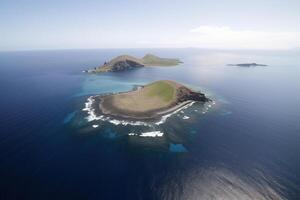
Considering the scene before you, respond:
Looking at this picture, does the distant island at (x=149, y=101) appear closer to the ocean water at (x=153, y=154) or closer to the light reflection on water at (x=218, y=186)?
the ocean water at (x=153, y=154)

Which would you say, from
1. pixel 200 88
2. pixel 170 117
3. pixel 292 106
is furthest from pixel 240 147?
pixel 200 88

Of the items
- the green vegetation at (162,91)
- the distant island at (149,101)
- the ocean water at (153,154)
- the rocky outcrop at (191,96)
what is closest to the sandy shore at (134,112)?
the distant island at (149,101)

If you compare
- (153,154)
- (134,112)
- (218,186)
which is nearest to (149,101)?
(134,112)

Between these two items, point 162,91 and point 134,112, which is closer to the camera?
point 134,112

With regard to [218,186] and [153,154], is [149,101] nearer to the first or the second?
[153,154]

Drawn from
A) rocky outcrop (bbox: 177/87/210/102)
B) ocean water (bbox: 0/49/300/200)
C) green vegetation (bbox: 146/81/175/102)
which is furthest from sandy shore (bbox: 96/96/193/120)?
green vegetation (bbox: 146/81/175/102)

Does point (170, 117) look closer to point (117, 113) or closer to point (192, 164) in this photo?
point (117, 113)

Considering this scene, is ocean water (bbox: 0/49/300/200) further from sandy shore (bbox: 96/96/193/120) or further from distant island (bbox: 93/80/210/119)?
distant island (bbox: 93/80/210/119)
